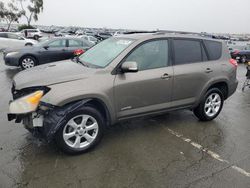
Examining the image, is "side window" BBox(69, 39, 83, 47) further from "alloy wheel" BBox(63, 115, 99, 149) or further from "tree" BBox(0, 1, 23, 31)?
"tree" BBox(0, 1, 23, 31)

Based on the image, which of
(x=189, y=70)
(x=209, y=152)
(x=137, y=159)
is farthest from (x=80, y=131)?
(x=189, y=70)

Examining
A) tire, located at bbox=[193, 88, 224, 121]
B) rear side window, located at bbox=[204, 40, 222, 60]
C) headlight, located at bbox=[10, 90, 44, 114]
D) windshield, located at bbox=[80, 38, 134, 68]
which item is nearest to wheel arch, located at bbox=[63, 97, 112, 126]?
headlight, located at bbox=[10, 90, 44, 114]

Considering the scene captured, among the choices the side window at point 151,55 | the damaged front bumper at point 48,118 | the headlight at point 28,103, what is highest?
the side window at point 151,55

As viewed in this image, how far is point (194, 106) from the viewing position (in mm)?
4695

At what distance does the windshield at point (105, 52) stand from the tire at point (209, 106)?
2025 mm

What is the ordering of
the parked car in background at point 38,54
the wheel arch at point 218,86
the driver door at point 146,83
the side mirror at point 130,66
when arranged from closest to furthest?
the side mirror at point 130,66, the driver door at point 146,83, the wheel arch at point 218,86, the parked car in background at point 38,54

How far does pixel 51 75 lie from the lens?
345cm

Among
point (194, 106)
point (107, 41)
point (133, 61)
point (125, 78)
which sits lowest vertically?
point (194, 106)

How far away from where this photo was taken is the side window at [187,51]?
4320 mm

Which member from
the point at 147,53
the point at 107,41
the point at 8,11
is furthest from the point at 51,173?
the point at 8,11

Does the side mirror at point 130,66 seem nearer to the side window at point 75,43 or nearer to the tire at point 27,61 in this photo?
the tire at point 27,61

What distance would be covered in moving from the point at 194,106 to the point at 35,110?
118 inches

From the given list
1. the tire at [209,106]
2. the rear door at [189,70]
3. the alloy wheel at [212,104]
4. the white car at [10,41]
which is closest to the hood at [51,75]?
the rear door at [189,70]

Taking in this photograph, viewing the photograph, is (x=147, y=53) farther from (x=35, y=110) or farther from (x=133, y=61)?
(x=35, y=110)
